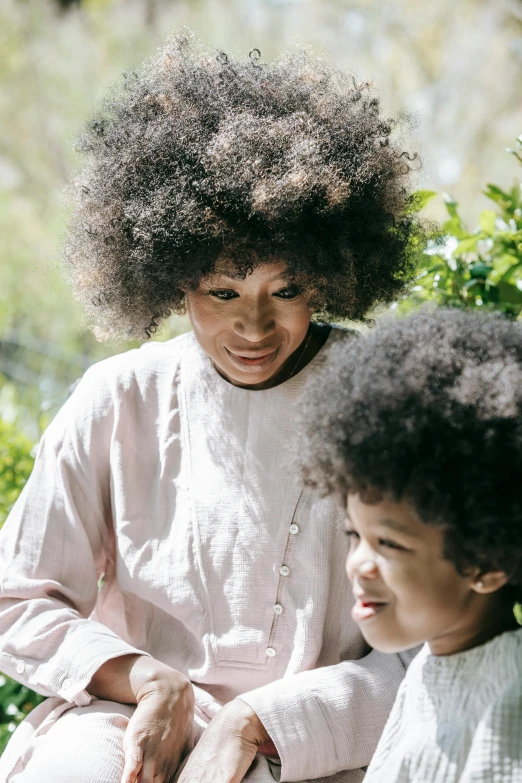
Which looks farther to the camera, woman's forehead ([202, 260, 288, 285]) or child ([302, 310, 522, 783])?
woman's forehead ([202, 260, 288, 285])

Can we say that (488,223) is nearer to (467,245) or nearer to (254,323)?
(467,245)

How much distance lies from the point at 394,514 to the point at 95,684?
3.27ft

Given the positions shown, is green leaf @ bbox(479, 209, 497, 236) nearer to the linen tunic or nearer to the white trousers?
the linen tunic

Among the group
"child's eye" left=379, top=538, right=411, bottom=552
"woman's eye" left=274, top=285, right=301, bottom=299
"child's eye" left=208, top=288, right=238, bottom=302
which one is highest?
"woman's eye" left=274, top=285, right=301, bottom=299

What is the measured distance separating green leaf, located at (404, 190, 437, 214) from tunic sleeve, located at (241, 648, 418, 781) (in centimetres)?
110

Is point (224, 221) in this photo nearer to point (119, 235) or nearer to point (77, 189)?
point (119, 235)

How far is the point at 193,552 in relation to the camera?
7.70 ft

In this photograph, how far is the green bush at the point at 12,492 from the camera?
124 inches

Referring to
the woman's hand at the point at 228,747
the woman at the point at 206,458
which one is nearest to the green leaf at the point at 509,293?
the woman at the point at 206,458

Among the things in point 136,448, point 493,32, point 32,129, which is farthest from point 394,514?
point 32,129

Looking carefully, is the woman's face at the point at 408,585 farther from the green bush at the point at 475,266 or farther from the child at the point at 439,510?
the green bush at the point at 475,266

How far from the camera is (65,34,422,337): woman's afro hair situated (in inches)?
85.0

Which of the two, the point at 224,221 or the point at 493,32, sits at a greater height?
the point at 493,32

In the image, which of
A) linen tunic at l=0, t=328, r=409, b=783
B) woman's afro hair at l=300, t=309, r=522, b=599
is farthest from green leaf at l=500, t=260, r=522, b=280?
woman's afro hair at l=300, t=309, r=522, b=599
